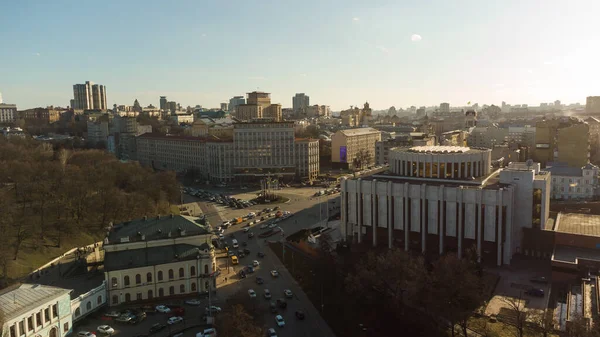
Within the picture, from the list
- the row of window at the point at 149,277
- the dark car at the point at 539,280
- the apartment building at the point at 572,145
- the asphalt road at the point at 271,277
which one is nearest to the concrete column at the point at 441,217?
the dark car at the point at 539,280


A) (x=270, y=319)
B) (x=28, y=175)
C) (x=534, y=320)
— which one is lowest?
(x=270, y=319)

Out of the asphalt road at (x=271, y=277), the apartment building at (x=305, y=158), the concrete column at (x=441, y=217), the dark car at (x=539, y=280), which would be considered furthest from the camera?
the apartment building at (x=305, y=158)

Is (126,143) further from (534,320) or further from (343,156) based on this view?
(534,320)

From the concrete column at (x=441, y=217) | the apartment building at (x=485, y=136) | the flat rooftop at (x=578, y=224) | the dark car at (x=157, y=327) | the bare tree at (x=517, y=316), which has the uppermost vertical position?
the apartment building at (x=485, y=136)

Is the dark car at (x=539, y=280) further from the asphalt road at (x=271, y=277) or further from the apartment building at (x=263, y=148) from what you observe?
the apartment building at (x=263, y=148)

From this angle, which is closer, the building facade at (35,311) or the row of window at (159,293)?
the building facade at (35,311)

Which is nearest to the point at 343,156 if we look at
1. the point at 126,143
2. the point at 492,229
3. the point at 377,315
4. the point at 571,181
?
the point at 571,181

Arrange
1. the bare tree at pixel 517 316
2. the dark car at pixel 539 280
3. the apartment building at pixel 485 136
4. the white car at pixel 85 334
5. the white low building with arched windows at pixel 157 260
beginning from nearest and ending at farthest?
the bare tree at pixel 517 316 < the white car at pixel 85 334 < the white low building with arched windows at pixel 157 260 < the dark car at pixel 539 280 < the apartment building at pixel 485 136

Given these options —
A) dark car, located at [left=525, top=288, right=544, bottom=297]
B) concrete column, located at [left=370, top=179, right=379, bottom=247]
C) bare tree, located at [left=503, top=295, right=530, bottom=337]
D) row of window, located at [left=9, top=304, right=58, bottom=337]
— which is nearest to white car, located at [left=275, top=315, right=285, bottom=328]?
row of window, located at [left=9, top=304, right=58, bottom=337]
